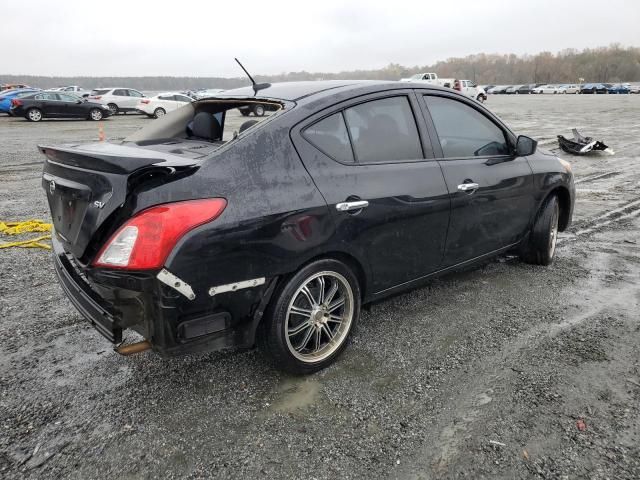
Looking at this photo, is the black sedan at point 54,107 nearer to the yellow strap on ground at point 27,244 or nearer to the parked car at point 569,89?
the yellow strap on ground at point 27,244

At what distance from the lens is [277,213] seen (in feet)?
→ 8.34

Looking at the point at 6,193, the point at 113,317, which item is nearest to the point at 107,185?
the point at 113,317

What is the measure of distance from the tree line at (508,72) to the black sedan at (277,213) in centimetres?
10037

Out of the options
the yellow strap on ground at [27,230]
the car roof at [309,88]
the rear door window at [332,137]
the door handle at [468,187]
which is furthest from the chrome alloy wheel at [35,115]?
the door handle at [468,187]

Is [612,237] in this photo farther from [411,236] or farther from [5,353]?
[5,353]

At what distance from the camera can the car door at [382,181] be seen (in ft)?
9.27

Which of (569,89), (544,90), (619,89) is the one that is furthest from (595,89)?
(544,90)

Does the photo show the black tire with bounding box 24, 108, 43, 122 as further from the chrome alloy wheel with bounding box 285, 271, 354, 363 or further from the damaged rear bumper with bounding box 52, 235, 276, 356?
the chrome alloy wheel with bounding box 285, 271, 354, 363

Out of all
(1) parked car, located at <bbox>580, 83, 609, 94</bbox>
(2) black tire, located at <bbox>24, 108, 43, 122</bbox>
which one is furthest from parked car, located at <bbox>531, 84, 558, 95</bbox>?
(2) black tire, located at <bbox>24, 108, 43, 122</bbox>

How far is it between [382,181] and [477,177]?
1.02 meters

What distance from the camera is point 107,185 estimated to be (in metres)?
2.38

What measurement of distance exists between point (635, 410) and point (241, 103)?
2.93 m

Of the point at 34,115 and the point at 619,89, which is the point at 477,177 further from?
the point at 619,89

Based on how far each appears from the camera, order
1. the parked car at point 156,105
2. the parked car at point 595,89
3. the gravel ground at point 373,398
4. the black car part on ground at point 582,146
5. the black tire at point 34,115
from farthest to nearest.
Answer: the parked car at point 595,89, the parked car at point 156,105, the black tire at point 34,115, the black car part on ground at point 582,146, the gravel ground at point 373,398
